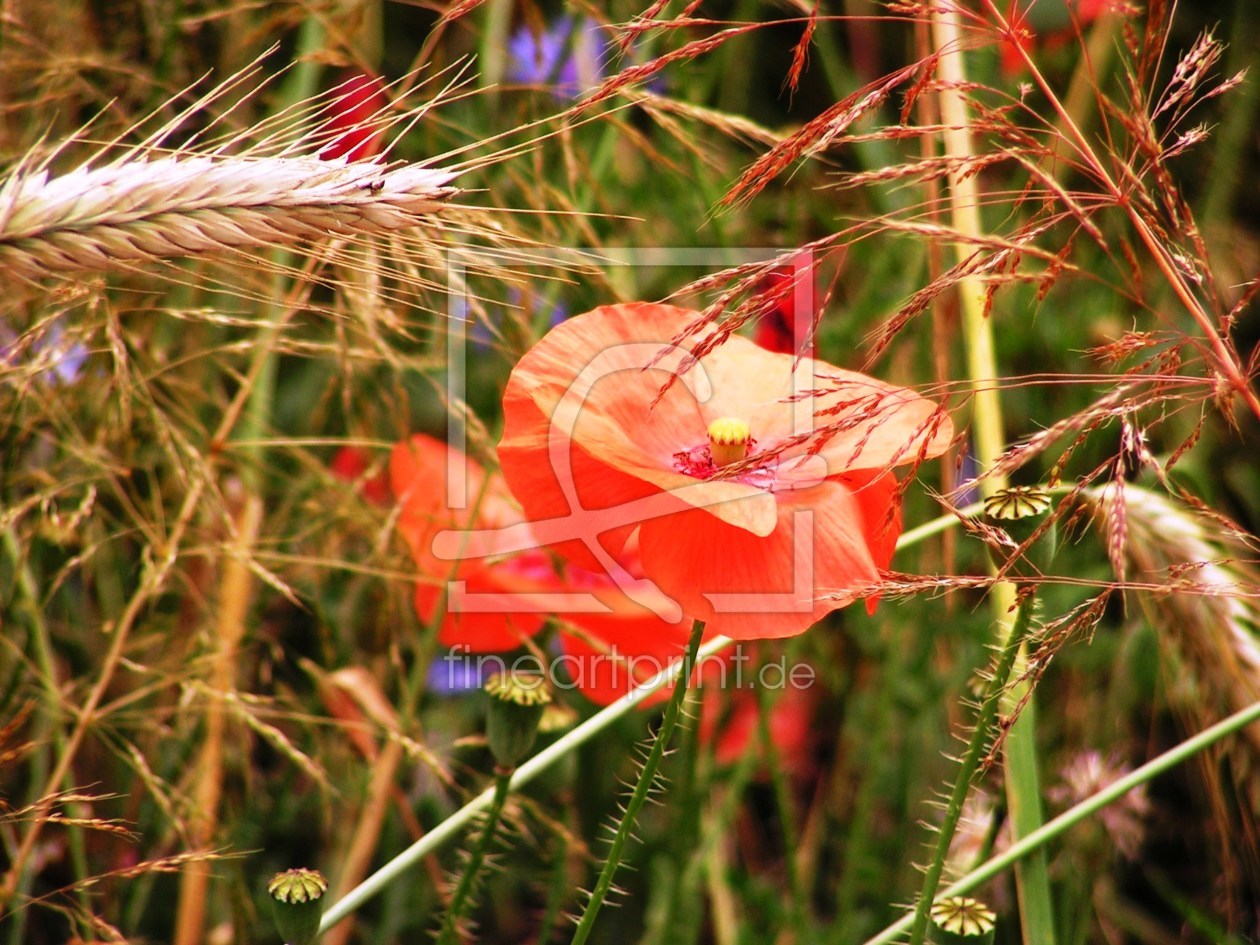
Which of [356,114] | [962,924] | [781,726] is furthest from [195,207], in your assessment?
[781,726]

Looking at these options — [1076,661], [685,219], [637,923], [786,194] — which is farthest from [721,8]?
[637,923]

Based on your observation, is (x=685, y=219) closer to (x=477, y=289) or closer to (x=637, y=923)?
(x=477, y=289)

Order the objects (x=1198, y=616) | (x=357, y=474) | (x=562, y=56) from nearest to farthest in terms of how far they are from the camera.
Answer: (x=1198, y=616), (x=562, y=56), (x=357, y=474)

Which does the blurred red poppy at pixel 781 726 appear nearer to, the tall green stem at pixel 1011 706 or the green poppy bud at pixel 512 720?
the tall green stem at pixel 1011 706

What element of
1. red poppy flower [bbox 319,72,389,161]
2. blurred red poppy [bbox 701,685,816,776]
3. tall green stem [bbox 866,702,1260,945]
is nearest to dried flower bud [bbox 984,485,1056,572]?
tall green stem [bbox 866,702,1260,945]

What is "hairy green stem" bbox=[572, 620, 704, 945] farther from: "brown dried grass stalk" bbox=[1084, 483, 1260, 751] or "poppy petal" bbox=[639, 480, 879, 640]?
"brown dried grass stalk" bbox=[1084, 483, 1260, 751]

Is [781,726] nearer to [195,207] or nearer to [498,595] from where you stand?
[498,595]
